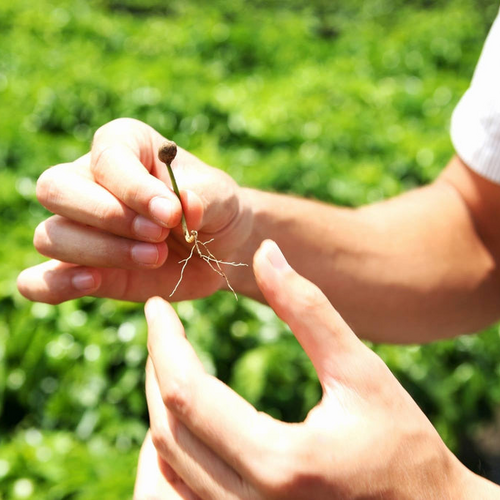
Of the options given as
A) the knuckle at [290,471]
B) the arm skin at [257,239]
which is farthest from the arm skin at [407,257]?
the knuckle at [290,471]

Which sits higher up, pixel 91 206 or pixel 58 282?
pixel 91 206

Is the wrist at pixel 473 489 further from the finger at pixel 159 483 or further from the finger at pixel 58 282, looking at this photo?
the finger at pixel 58 282

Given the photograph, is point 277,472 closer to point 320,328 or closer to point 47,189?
point 320,328

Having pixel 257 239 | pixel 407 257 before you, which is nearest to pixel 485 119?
pixel 407 257

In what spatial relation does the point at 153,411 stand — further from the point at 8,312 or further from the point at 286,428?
the point at 8,312

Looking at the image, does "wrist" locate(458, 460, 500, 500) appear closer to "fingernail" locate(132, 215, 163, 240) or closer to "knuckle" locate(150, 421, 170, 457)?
"knuckle" locate(150, 421, 170, 457)

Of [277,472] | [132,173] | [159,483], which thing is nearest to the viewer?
[277,472]
